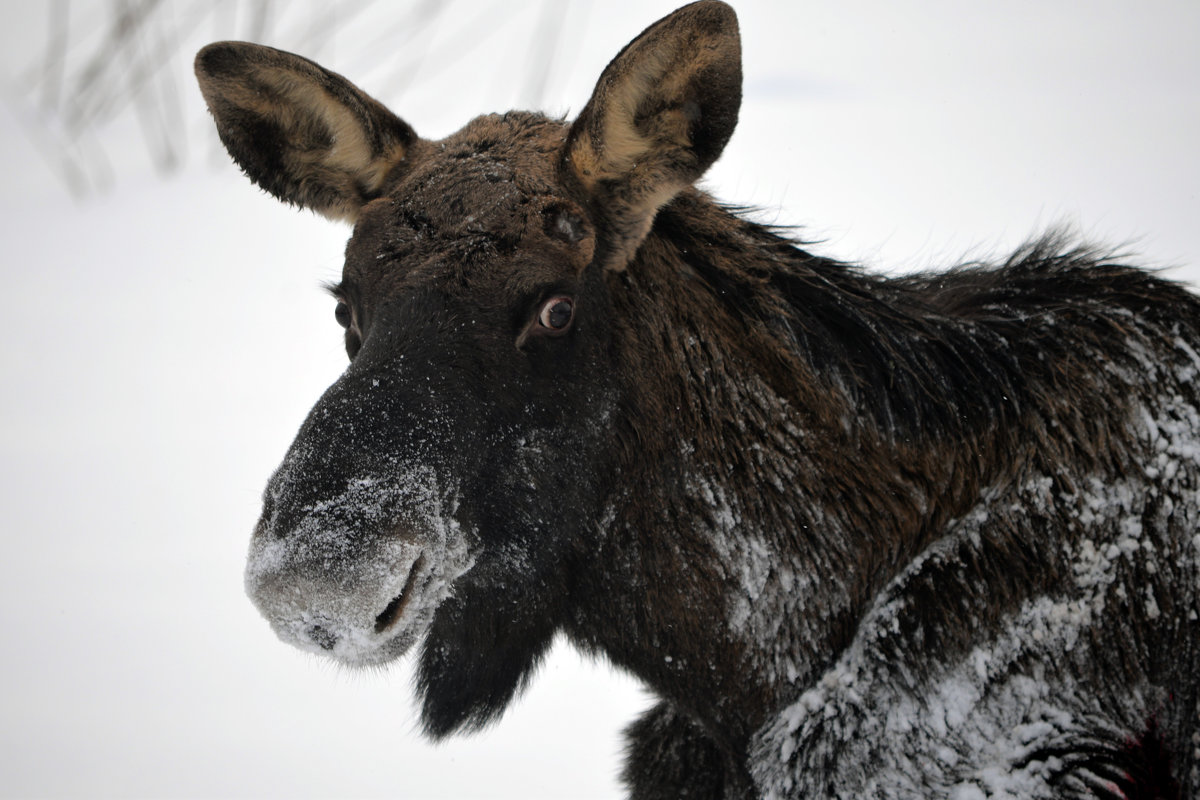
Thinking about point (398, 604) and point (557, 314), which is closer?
point (398, 604)

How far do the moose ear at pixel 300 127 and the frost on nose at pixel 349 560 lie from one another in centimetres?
108

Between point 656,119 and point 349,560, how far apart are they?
1411 millimetres

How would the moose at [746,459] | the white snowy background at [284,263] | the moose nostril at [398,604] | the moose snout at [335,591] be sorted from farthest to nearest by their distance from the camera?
the white snowy background at [284,263] → the moose at [746,459] → the moose nostril at [398,604] → the moose snout at [335,591]

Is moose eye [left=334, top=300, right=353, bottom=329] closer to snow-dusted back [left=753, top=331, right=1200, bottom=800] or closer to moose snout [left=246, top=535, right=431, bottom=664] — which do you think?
moose snout [left=246, top=535, right=431, bottom=664]

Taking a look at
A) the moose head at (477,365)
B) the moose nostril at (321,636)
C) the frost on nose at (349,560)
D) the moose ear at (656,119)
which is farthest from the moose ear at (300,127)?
the moose nostril at (321,636)

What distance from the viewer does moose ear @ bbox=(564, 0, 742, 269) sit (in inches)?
92.0

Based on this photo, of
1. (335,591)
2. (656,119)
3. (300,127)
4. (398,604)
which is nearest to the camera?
(335,591)

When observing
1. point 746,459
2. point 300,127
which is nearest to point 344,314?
point 300,127

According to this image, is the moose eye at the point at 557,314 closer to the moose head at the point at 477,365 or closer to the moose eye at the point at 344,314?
the moose head at the point at 477,365

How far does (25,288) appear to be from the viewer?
20.9ft

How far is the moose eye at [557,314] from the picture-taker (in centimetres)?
234

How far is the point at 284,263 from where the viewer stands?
7.39 metres

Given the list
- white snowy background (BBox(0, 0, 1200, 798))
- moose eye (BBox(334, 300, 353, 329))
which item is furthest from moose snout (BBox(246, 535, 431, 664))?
moose eye (BBox(334, 300, 353, 329))

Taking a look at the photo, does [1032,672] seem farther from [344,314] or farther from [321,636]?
[344,314]
